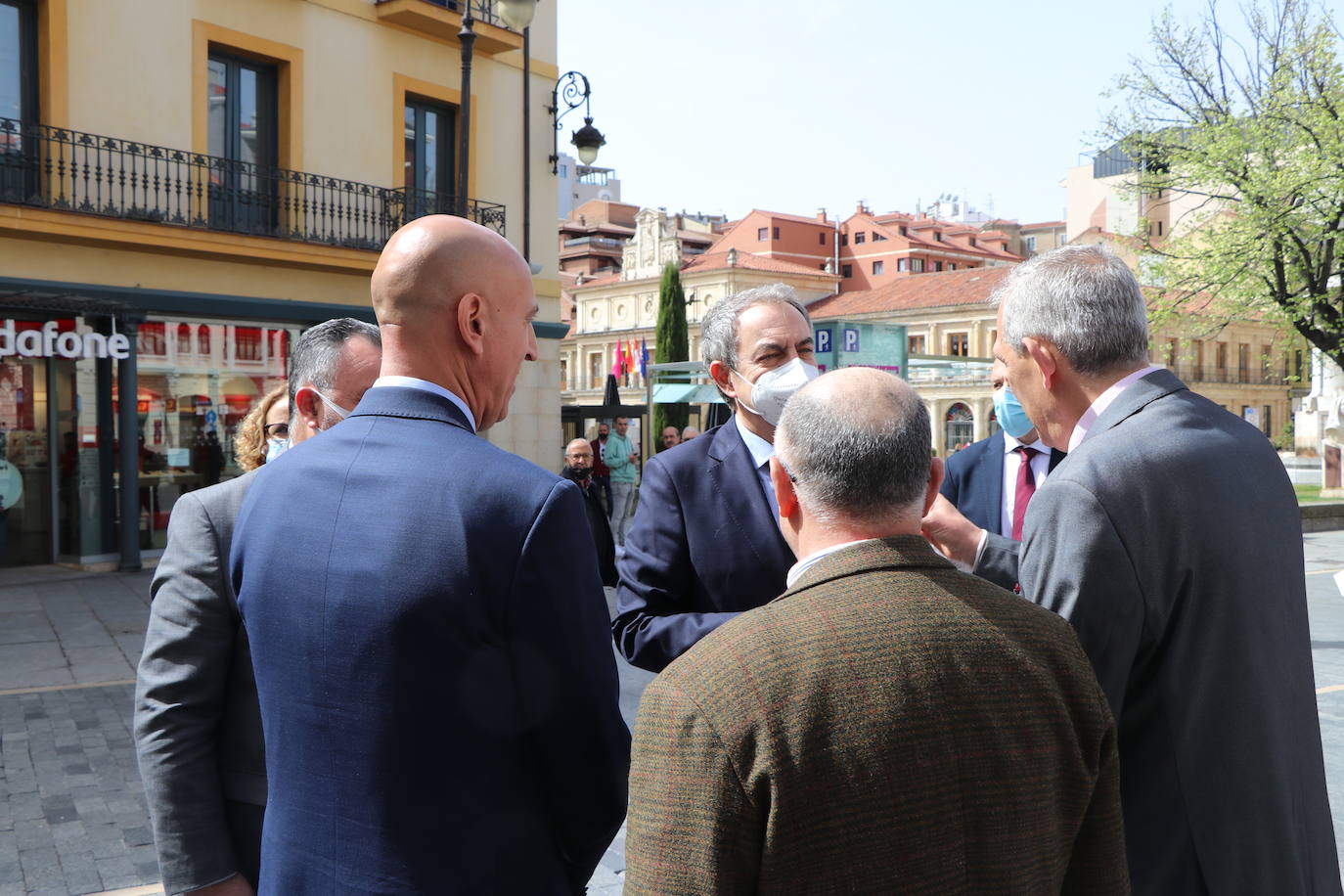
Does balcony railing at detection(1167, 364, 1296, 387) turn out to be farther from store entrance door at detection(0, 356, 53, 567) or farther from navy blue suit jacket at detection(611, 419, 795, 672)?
navy blue suit jacket at detection(611, 419, 795, 672)

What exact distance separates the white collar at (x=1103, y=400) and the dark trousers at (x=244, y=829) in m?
1.88

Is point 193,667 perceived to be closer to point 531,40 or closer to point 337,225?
point 337,225

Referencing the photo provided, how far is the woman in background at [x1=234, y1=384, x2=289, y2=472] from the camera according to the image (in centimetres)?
→ 362

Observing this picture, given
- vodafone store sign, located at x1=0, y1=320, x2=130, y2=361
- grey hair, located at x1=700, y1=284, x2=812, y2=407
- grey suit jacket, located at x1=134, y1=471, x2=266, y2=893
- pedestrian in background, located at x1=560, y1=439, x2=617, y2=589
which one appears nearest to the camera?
grey suit jacket, located at x1=134, y1=471, x2=266, y2=893

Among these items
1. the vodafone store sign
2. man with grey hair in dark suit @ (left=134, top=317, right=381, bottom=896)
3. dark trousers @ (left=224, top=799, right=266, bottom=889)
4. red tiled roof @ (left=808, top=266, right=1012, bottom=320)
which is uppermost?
red tiled roof @ (left=808, top=266, right=1012, bottom=320)

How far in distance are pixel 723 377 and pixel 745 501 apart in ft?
1.83

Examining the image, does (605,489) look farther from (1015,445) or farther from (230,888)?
(230,888)

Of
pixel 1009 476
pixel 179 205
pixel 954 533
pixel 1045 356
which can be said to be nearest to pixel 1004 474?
pixel 1009 476

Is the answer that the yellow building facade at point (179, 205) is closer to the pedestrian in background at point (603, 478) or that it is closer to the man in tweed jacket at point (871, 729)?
the pedestrian in background at point (603, 478)

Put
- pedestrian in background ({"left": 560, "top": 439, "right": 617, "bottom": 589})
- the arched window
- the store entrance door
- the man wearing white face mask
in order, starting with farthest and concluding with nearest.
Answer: the arched window → the store entrance door → pedestrian in background ({"left": 560, "top": 439, "right": 617, "bottom": 589}) → the man wearing white face mask

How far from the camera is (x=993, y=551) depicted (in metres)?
2.43

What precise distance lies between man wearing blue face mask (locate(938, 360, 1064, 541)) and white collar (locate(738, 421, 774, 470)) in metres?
1.09

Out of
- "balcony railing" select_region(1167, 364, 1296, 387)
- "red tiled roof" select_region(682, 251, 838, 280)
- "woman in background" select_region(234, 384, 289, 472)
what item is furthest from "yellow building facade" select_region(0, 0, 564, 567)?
"balcony railing" select_region(1167, 364, 1296, 387)

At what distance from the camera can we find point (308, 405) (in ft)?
9.68
